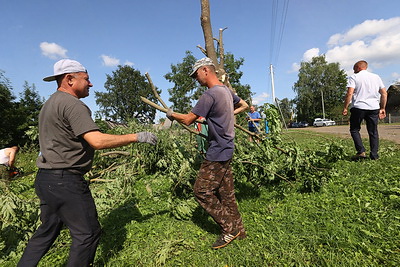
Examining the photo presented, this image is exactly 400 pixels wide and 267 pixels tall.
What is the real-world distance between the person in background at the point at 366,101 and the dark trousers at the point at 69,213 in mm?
4958

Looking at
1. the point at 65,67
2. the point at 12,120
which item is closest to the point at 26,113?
the point at 12,120

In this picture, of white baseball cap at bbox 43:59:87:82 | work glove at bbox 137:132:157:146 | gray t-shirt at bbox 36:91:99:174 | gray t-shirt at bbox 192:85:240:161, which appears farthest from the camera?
gray t-shirt at bbox 192:85:240:161

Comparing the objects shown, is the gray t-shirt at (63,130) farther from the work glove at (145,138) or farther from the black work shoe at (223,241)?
the black work shoe at (223,241)

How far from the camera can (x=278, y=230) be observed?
8.58ft

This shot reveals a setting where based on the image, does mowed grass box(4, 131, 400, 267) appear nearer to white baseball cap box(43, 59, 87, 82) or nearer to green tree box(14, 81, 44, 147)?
white baseball cap box(43, 59, 87, 82)

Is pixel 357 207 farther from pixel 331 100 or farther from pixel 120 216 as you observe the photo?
pixel 331 100

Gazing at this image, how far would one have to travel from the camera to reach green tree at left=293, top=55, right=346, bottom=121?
47.6 meters

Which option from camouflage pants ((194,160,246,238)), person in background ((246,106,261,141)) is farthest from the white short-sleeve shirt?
camouflage pants ((194,160,246,238))

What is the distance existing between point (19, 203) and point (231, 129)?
292 centimetres

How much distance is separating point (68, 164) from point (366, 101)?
5.12m

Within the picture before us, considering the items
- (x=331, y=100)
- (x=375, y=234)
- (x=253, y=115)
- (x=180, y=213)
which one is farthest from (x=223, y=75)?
(x=331, y=100)

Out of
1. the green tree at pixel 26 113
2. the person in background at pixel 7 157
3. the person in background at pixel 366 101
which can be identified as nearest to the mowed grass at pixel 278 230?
the person in background at pixel 366 101

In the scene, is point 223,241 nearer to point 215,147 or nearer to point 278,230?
point 278,230

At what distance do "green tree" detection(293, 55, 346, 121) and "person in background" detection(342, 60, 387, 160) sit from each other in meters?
47.6
